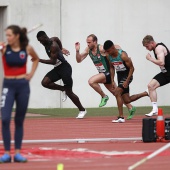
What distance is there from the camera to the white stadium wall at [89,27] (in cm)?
3025

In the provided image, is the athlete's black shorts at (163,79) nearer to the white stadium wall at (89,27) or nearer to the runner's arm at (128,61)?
the runner's arm at (128,61)

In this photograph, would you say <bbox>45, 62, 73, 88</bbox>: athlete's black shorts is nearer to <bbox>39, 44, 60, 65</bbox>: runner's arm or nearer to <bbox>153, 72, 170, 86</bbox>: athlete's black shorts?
<bbox>39, 44, 60, 65</bbox>: runner's arm

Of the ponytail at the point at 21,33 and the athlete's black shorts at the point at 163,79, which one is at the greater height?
the ponytail at the point at 21,33

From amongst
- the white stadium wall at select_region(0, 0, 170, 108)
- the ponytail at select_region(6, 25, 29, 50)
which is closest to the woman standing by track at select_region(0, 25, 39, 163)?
the ponytail at select_region(6, 25, 29, 50)

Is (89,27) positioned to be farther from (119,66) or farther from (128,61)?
(128,61)

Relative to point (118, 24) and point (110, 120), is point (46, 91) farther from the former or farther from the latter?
point (110, 120)

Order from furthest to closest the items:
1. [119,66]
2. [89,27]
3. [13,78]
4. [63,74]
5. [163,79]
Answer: [89,27]
[63,74]
[163,79]
[119,66]
[13,78]

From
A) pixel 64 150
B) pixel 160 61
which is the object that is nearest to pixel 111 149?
pixel 64 150

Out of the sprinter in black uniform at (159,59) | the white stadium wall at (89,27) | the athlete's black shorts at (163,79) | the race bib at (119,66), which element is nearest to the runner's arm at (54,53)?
the race bib at (119,66)

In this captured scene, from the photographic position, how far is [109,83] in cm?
2347

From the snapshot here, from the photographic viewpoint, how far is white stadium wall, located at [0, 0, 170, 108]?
30.2 metres

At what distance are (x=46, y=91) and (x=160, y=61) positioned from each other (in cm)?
902

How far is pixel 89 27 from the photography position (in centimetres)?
3088

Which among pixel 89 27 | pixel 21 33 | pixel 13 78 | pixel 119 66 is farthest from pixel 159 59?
pixel 13 78
